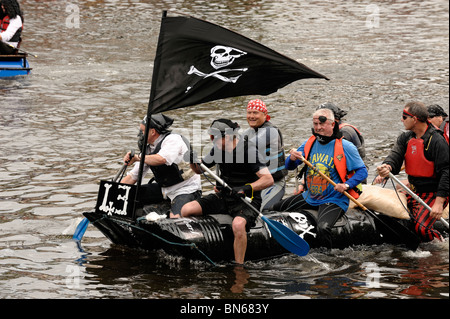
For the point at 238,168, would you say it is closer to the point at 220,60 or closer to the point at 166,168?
the point at 166,168

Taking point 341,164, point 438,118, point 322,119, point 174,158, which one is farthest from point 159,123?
point 438,118

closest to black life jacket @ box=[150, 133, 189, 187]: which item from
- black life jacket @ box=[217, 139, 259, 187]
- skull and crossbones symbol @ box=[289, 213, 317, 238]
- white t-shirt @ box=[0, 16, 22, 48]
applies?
black life jacket @ box=[217, 139, 259, 187]

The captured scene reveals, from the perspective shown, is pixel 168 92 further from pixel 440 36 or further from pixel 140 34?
pixel 440 36

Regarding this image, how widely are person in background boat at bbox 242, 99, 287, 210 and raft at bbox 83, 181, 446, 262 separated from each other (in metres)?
0.72

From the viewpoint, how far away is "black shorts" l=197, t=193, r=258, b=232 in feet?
34.4

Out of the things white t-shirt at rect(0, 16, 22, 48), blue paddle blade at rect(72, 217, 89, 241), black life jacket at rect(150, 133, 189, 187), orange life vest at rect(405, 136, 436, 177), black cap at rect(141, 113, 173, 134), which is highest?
white t-shirt at rect(0, 16, 22, 48)

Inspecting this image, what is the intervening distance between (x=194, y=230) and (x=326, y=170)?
6.38ft

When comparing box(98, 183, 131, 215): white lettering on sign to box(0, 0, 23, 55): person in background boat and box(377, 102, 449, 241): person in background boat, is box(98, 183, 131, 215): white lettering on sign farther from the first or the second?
box(0, 0, 23, 55): person in background boat

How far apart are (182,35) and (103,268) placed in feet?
10.2

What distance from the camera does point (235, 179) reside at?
10602 millimetres

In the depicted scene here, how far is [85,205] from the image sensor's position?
13.1m

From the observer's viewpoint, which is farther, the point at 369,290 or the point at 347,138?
the point at 347,138
